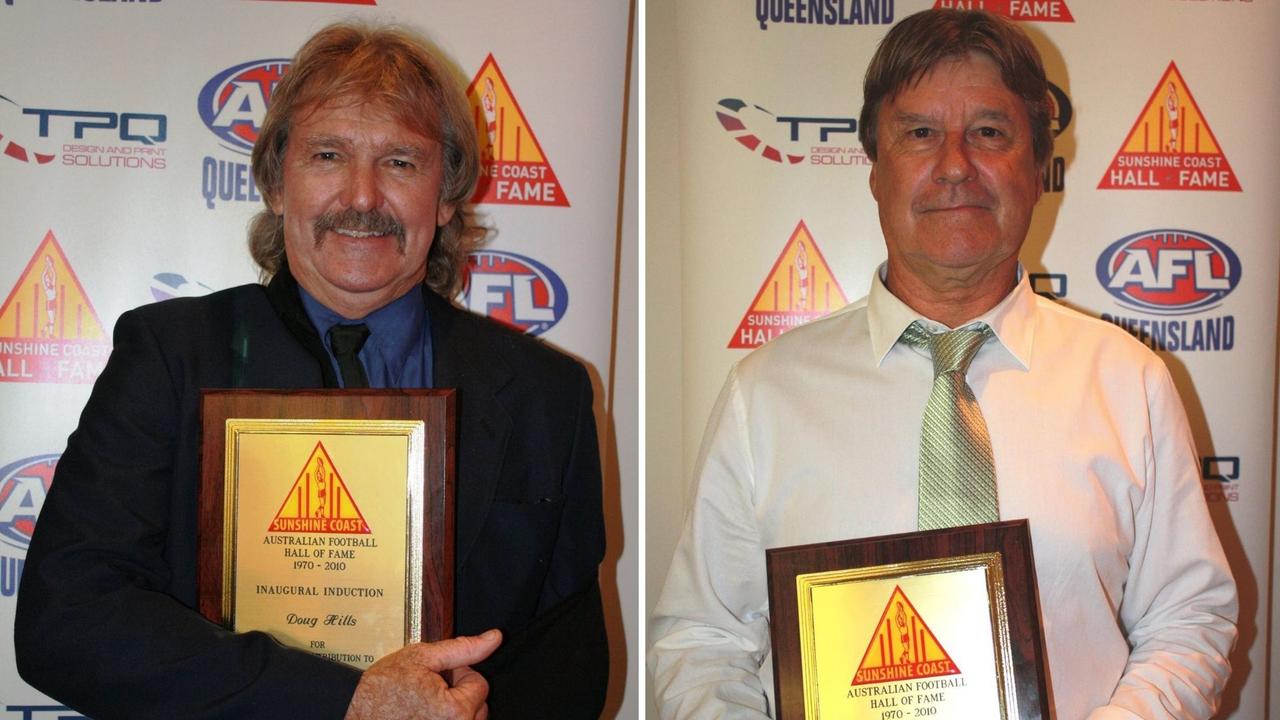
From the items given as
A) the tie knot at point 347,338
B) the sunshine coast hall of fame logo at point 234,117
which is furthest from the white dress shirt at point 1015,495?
the sunshine coast hall of fame logo at point 234,117

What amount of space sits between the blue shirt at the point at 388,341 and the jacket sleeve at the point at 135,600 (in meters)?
0.30

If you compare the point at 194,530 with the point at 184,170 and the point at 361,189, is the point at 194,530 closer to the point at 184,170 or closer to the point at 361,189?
the point at 361,189

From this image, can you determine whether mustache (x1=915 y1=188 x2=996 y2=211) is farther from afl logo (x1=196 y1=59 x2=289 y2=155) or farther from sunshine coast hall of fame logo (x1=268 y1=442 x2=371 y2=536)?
afl logo (x1=196 y1=59 x2=289 y2=155)

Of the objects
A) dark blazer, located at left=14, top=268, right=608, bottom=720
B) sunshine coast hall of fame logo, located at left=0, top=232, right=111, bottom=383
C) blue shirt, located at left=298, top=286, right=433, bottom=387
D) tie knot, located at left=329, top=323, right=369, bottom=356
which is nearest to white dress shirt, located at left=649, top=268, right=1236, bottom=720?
dark blazer, located at left=14, top=268, right=608, bottom=720

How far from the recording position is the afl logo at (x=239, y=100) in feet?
10.4

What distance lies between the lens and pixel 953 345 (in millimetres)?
2098

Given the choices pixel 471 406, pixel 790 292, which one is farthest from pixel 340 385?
pixel 790 292

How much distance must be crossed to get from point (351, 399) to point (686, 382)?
1737mm

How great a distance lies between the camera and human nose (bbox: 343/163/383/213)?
2064mm

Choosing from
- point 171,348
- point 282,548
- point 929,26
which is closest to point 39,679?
point 282,548

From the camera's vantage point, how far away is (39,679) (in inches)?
70.0

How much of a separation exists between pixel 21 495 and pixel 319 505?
1.88 meters

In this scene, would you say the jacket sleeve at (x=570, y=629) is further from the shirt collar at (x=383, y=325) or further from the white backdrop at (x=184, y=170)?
the white backdrop at (x=184, y=170)

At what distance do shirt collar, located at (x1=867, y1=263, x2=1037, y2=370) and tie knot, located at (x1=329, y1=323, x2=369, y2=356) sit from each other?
41.8 inches
